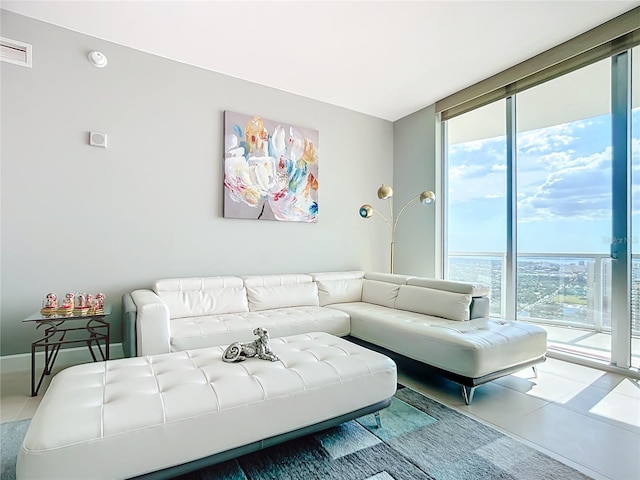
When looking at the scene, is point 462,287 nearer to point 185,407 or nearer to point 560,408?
point 560,408

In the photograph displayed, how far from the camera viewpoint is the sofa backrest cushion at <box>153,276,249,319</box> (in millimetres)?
2852

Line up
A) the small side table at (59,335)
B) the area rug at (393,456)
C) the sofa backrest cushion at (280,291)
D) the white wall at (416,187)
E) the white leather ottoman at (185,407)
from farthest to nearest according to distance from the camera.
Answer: the white wall at (416,187) < the sofa backrest cushion at (280,291) < the small side table at (59,335) < the area rug at (393,456) < the white leather ottoman at (185,407)

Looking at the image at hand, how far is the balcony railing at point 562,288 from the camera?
2.92 metres

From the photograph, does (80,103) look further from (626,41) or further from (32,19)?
(626,41)

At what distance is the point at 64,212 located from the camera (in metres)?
2.78

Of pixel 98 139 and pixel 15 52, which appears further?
pixel 98 139

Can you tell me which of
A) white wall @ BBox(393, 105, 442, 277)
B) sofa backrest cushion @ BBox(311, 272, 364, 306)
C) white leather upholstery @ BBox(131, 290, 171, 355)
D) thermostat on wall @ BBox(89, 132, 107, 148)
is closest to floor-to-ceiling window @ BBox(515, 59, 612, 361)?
white wall @ BBox(393, 105, 442, 277)

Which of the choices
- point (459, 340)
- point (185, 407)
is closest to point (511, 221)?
point (459, 340)

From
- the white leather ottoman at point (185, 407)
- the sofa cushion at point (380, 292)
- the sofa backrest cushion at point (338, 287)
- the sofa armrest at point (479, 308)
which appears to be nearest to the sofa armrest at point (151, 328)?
the white leather ottoman at point (185, 407)

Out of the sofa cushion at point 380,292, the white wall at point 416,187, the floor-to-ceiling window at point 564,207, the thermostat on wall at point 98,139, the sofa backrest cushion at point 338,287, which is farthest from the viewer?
the white wall at point 416,187

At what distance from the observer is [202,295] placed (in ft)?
9.82

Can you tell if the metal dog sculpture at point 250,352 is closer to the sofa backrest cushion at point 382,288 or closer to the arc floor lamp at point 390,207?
the sofa backrest cushion at point 382,288

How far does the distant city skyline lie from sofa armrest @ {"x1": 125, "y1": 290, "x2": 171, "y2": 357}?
346cm

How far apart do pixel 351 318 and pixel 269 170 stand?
6.17 feet
